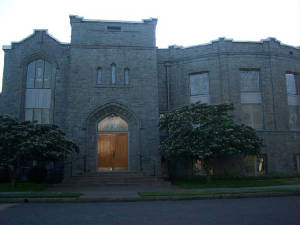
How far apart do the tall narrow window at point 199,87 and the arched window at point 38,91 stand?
36.0 feet

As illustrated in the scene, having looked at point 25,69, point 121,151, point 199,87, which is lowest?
point 121,151

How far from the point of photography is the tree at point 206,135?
1692 centimetres

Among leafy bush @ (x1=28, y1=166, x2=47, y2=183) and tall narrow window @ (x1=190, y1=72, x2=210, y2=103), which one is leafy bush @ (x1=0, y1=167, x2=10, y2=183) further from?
tall narrow window @ (x1=190, y1=72, x2=210, y2=103)

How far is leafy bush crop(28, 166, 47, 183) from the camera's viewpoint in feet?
63.9

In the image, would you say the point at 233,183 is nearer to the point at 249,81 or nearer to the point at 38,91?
the point at 249,81

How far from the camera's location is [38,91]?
2234cm

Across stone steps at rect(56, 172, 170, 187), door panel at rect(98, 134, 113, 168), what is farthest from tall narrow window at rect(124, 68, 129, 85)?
stone steps at rect(56, 172, 170, 187)

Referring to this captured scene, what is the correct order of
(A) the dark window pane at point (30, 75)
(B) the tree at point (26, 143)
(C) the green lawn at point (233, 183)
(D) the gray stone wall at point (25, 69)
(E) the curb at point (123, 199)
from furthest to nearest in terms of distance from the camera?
(A) the dark window pane at point (30, 75) → (D) the gray stone wall at point (25, 69) → (C) the green lawn at point (233, 183) → (B) the tree at point (26, 143) → (E) the curb at point (123, 199)

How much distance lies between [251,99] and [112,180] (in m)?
12.1

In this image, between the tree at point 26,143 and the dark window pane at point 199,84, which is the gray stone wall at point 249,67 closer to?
the dark window pane at point 199,84

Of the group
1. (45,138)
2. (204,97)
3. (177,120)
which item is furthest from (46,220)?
(204,97)

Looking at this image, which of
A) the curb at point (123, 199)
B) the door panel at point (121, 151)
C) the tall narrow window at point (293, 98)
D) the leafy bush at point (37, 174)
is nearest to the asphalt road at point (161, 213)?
the curb at point (123, 199)

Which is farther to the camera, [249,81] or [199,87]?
[199,87]

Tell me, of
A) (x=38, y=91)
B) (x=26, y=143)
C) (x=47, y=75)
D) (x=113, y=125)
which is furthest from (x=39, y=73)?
(x=26, y=143)
